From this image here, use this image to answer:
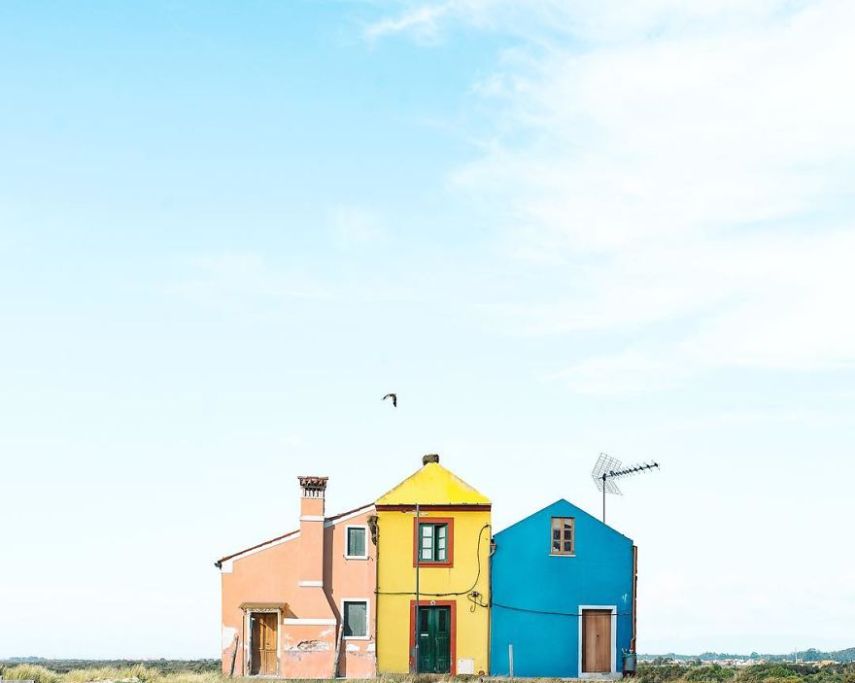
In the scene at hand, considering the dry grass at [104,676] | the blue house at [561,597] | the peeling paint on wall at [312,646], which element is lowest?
the dry grass at [104,676]

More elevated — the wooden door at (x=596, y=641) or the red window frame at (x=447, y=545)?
the red window frame at (x=447, y=545)

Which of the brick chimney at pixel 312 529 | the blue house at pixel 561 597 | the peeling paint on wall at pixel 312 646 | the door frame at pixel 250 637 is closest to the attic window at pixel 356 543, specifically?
the brick chimney at pixel 312 529

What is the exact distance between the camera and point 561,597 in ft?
158

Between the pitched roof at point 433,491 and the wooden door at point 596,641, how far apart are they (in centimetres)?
548

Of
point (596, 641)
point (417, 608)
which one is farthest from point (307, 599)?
point (596, 641)

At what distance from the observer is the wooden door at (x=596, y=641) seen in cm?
4791

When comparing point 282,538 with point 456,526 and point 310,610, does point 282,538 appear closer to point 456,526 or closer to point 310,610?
point 310,610

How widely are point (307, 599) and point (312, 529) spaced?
2.42 meters

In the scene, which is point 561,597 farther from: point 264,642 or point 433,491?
point 264,642

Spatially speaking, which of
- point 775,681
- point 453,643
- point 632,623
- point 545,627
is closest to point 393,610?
point 453,643

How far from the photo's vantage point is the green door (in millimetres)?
47594

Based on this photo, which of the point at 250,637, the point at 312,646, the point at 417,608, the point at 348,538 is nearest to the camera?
the point at 312,646

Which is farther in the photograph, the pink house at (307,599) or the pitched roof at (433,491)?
the pitched roof at (433,491)

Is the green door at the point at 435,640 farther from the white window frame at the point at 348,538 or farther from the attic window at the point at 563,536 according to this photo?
the attic window at the point at 563,536
